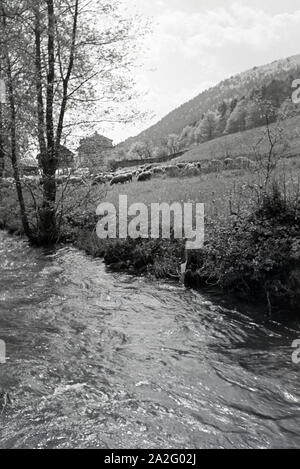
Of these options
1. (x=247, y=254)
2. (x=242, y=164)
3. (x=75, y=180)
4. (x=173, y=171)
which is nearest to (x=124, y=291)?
(x=247, y=254)

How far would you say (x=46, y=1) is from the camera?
53.2ft

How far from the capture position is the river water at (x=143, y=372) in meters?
5.38

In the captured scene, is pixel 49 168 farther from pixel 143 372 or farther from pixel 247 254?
pixel 143 372

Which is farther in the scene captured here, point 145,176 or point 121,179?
point 121,179

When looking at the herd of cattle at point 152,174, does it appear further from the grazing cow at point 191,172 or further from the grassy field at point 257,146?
the grassy field at point 257,146

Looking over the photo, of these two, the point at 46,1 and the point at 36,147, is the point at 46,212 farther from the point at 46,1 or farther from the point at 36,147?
the point at 46,1

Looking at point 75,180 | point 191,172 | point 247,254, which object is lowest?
point 247,254

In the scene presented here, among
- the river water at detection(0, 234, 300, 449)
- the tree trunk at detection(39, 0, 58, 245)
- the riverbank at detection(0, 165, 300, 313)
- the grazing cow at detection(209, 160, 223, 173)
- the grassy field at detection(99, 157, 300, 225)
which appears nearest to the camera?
the river water at detection(0, 234, 300, 449)

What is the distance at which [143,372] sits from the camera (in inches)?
274

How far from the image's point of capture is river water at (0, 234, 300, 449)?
538 cm

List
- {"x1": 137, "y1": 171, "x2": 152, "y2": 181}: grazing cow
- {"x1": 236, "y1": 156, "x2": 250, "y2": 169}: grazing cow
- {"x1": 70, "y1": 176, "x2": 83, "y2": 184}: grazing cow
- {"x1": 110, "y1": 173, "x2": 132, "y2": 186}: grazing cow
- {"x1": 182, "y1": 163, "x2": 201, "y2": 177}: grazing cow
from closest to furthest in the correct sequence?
{"x1": 70, "y1": 176, "x2": 83, "y2": 184}: grazing cow
{"x1": 236, "y1": 156, "x2": 250, "y2": 169}: grazing cow
{"x1": 182, "y1": 163, "x2": 201, "y2": 177}: grazing cow
{"x1": 137, "y1": 171, "x2": 152, "y2": 181}: grazing cow
{"x1": 110, "y1": 173, "x2": 132, "y2": 186}: grazing cow

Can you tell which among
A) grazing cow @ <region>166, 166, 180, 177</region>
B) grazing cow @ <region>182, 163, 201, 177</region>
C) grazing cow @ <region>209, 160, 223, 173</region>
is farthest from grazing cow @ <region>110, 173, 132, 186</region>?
grazing cow @ <region>209, 160, 223, 173</region>

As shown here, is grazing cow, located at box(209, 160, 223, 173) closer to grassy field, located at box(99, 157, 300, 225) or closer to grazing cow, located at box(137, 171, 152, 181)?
grassy field, located at box(99, 157, 300, 225)
